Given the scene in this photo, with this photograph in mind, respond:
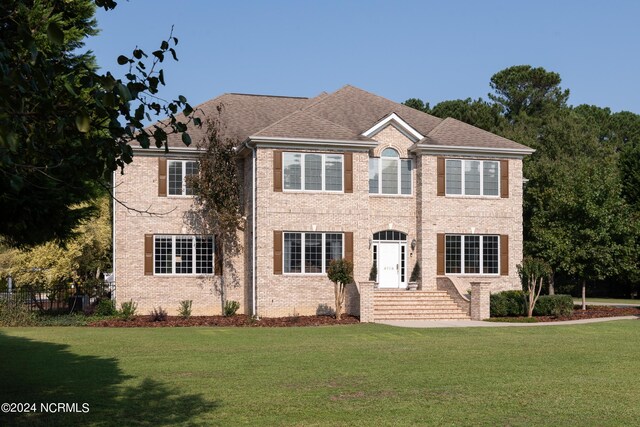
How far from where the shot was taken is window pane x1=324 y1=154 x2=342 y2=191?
28625 millimetres

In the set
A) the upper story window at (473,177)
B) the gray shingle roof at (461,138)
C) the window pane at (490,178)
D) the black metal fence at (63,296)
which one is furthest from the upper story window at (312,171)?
the black metal fence at (63,296)

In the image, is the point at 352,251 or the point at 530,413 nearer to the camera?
the point at 530,413

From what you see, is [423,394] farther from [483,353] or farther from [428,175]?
[428,175]

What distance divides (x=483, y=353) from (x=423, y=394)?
574 centimetres

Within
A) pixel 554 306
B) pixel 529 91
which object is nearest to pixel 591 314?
pixel 554 306

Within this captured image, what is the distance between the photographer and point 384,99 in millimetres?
35156

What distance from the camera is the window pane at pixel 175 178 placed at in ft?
97.5

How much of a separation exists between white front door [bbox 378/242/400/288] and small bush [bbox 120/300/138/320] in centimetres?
989

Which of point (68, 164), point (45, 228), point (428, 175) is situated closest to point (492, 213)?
point (428, 175)

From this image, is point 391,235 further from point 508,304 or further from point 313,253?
point 508,304

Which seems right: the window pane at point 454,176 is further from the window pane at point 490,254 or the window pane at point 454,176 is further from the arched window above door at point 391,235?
the arched window above door at point 391,235

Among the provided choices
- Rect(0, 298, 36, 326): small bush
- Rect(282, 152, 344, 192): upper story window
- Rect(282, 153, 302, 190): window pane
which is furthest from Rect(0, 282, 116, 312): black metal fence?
Rect(282, 152, 344, 192): upper story window

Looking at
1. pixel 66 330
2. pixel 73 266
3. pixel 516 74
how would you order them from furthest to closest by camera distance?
pixel 516 74
pixel 73 266
pixel 66 330

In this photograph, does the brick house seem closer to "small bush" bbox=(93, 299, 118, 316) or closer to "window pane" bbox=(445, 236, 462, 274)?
"window pane" bbox=(445, 236, 462, 274)
